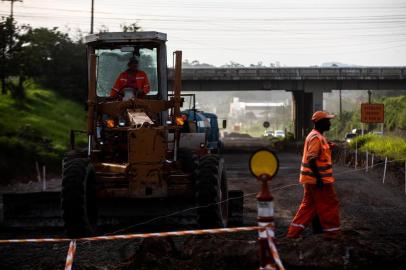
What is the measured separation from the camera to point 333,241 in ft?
24.8

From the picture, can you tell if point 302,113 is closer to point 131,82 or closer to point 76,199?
point 131,82

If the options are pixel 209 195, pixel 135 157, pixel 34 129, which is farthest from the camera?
pixel 34 129

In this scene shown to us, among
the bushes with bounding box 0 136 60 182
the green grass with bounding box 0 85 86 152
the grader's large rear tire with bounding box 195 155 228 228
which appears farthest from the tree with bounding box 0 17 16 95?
the grader's large rear tire with bounding box 195 155 228 228

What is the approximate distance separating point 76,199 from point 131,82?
2700 millimetres

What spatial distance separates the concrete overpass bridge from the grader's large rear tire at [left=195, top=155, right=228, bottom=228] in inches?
2085

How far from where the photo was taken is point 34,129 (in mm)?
34688

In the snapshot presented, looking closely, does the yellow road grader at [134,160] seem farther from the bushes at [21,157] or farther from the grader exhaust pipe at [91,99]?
the bushes at [21,157]

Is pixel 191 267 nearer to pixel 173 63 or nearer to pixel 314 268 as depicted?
pixel 314 268

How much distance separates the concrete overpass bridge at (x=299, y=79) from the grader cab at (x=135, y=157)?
51064 millimetres

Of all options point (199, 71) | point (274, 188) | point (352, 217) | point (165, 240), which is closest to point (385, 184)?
point (274, 188)

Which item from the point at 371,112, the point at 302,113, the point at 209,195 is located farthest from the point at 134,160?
the point at 302,113

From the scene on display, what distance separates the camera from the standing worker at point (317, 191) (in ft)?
30.7

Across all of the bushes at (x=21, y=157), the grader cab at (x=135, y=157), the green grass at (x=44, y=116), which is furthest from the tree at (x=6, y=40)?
the grader cab at (x=135, y=157)

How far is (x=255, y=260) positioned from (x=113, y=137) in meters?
5.16
